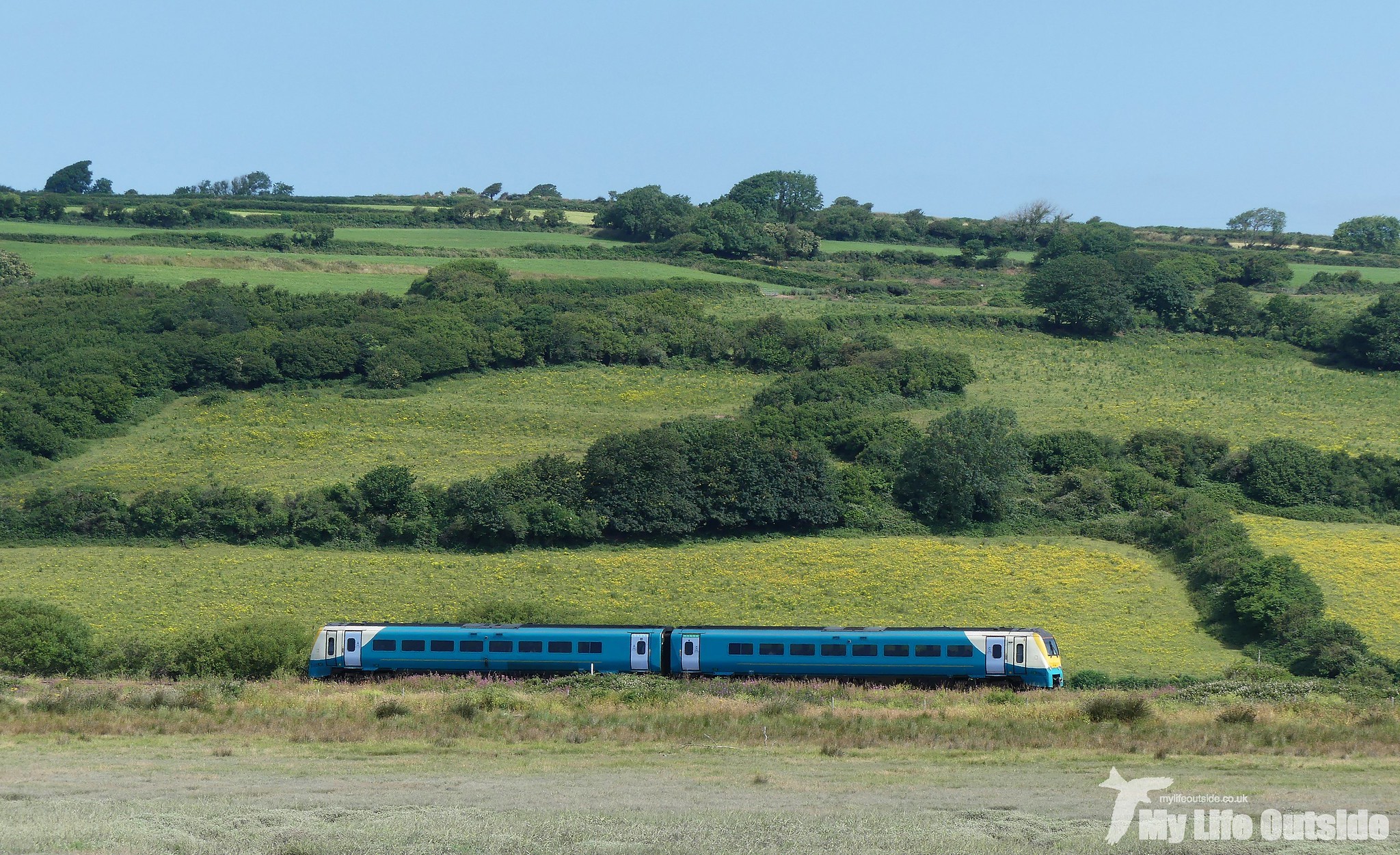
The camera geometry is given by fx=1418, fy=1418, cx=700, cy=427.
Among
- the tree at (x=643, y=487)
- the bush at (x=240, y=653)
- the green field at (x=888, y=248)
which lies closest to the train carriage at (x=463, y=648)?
the bush at (x=240, y=653)

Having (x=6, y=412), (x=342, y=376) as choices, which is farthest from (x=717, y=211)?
(x=6, y=412)

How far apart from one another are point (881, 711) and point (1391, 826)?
Result: 1269 centimetres

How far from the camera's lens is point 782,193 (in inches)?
6250

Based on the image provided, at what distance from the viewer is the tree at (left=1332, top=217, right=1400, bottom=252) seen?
149625 millimetres

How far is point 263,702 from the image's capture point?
32.6m

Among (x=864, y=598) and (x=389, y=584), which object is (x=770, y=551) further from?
(x=389, y=584)

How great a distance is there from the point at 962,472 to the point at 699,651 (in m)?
25.8

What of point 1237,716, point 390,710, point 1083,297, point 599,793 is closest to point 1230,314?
point 1083,297

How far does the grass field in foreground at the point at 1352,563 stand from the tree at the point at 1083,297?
1487 inches

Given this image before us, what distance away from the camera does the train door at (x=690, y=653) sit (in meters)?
37.4

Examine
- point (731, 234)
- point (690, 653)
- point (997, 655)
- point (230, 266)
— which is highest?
point (731, 234)

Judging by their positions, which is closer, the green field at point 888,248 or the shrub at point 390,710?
the shrub at point 390,710

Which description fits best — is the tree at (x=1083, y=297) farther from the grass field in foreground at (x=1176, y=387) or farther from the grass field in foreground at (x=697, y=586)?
the grass field in foreground at (x=697, y=586)

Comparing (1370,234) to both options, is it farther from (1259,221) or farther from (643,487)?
(643,487)
